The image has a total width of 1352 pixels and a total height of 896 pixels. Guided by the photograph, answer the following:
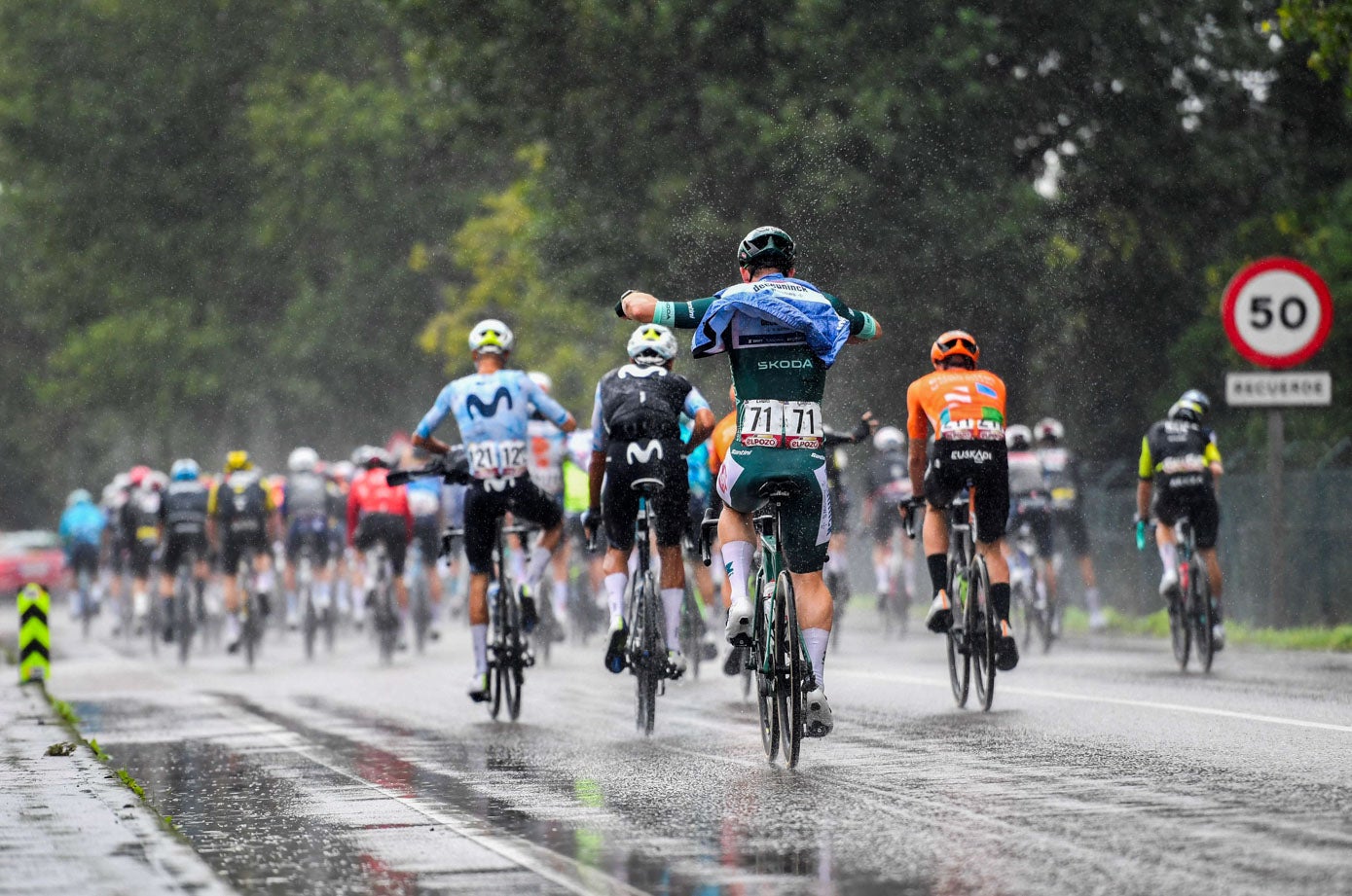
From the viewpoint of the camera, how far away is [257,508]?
74.1 ft

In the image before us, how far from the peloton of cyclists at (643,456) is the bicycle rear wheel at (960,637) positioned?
1560 millimetres

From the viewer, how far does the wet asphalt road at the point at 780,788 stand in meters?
6.76

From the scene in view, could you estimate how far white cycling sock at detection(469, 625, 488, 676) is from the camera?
13.3 meters

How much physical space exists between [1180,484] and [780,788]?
828cm

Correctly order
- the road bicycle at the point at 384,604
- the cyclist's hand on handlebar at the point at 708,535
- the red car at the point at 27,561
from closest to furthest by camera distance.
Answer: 1. the cyclist's hand on handlebar at the point at 708,535
2. the road bicycle at the point at 384,604
3. the red car at the point at 27,561

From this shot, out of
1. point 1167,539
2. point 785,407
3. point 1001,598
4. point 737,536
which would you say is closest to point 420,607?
point 1167,539

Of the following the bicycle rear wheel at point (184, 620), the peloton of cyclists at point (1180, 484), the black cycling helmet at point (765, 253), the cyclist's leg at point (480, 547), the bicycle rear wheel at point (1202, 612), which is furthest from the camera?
the bicycle rear wheel at point (184, 620)

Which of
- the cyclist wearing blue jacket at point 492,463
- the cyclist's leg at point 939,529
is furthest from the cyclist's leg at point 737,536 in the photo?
the cyclist wearing blue jacket at point 492,463

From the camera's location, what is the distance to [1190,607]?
51.9ft

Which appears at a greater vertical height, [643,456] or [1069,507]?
[1069,507]

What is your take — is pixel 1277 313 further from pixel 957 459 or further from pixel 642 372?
pixel 642 372

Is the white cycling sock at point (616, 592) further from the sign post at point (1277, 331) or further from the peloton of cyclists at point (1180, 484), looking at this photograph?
the sign post at point (1277, 331)

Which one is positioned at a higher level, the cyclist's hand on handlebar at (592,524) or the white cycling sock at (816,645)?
the cyclist's hand on handlebar at (592,524)

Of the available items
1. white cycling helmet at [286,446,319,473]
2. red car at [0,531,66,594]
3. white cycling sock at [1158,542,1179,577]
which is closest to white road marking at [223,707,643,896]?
white cycling sock at [1158,542,1179,577]
